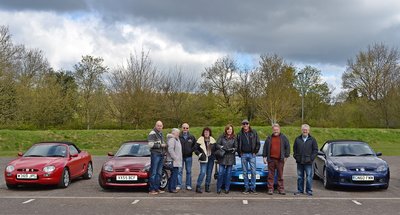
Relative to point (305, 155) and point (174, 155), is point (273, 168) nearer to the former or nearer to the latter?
point (305, 155)

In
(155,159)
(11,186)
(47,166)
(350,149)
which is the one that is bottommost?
(11,186)

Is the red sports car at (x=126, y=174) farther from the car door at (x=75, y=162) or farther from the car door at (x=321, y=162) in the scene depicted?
the car door at (x=321, y=162)

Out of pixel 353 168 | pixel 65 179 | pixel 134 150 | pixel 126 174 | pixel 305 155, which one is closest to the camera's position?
pixel 305 155

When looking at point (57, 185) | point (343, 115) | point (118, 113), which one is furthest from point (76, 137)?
point (343, 115)

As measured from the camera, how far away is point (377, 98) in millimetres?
51750

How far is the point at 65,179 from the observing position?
40.8 ft

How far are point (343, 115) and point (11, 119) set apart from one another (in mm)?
37646

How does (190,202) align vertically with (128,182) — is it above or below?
below

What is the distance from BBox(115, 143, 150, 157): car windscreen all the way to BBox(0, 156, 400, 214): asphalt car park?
107 cm

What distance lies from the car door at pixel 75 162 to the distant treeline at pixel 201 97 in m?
28.9

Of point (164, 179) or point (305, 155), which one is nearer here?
point (305, 155)

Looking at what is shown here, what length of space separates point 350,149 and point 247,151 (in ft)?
13.0

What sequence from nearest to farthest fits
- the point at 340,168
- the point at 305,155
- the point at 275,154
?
the point at 275,154
the point at 305,155
the point at 340,168

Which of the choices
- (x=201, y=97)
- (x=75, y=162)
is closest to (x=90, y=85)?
(x=201, y=97)
